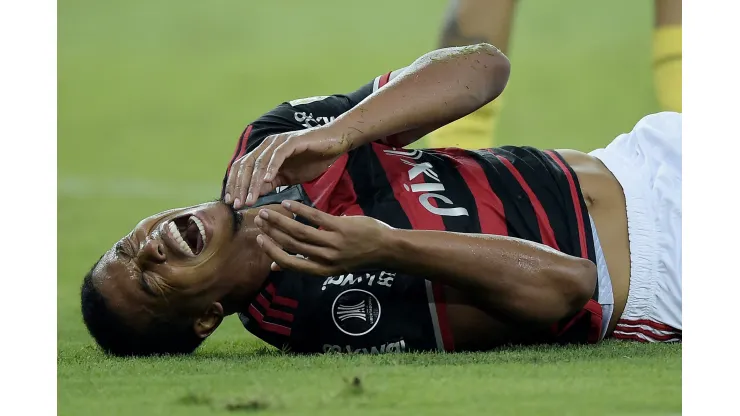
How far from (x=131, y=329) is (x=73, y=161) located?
3443 millimetres

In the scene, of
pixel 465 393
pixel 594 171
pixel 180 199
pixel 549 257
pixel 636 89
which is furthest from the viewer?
pixel 636 89

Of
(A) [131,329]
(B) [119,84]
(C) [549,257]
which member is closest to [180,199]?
(B) [119,84]

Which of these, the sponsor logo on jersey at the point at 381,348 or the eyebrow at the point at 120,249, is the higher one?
the eyebrow at the point at 120,249

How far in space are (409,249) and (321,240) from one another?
0.56ft

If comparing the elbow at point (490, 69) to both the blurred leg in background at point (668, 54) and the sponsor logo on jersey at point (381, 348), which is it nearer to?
the sponsor logo on jersey at point (381, 348)

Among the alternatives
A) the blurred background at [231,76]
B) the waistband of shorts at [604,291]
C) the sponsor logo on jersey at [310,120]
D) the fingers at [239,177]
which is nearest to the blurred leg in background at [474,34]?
the sponsor logo on jersey at [310,120]

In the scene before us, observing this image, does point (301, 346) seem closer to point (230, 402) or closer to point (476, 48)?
point (230, 402)

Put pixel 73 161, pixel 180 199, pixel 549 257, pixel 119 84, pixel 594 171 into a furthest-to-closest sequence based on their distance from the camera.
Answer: pixel 119 84
pixel 73 161
pixel 180 199
pixel 594 171
pixel 549 257

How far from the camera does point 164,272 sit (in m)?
2.19

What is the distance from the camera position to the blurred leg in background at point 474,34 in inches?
124

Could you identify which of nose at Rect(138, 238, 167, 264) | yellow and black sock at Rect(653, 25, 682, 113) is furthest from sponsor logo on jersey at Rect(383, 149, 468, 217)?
yellow and black sock at Rect(653, 25, 682, 113)

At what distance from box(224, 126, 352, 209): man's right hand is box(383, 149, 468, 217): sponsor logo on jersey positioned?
0.72 ft

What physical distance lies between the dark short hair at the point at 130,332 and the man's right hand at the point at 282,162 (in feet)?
1.01

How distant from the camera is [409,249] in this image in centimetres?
199
